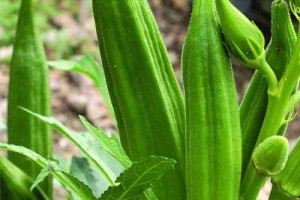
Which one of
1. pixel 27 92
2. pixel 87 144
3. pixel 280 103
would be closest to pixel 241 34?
pixel 280 103

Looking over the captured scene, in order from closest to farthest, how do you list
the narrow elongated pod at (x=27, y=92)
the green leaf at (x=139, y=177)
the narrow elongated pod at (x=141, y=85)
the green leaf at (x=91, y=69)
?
the green leaf at (x=139, y=177)
the narrow elongated pod at (x=141, y=85)
the narrow elongated pod at (x=27, y=92)
the green leaf at (x=91, y=69)

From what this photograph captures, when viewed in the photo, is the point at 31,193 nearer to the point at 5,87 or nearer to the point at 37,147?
the point at 37,147

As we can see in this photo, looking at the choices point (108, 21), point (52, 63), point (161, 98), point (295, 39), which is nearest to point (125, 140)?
point (161, 98)

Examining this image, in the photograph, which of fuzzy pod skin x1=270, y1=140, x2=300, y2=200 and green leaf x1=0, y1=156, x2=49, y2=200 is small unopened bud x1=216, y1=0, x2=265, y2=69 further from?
green leaf x1=0, y1=156, x2=49, y2=200

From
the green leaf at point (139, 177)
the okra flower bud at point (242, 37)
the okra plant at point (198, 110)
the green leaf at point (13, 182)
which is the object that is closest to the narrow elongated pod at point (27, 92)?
the green leaf at point (13, 182)

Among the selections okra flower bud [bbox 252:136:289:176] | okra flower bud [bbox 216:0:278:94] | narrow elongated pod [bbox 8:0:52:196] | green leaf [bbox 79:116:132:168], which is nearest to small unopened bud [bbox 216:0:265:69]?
okra flower bud [bbox 216:0:278:94]

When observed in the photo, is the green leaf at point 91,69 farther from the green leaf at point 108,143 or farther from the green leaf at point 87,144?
the green leaf at point 108,143

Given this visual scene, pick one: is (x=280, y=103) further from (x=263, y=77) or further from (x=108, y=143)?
(x=108, y=143)

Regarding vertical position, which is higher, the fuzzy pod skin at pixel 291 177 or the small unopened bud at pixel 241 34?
the small unopened bud at pixel 241 34
